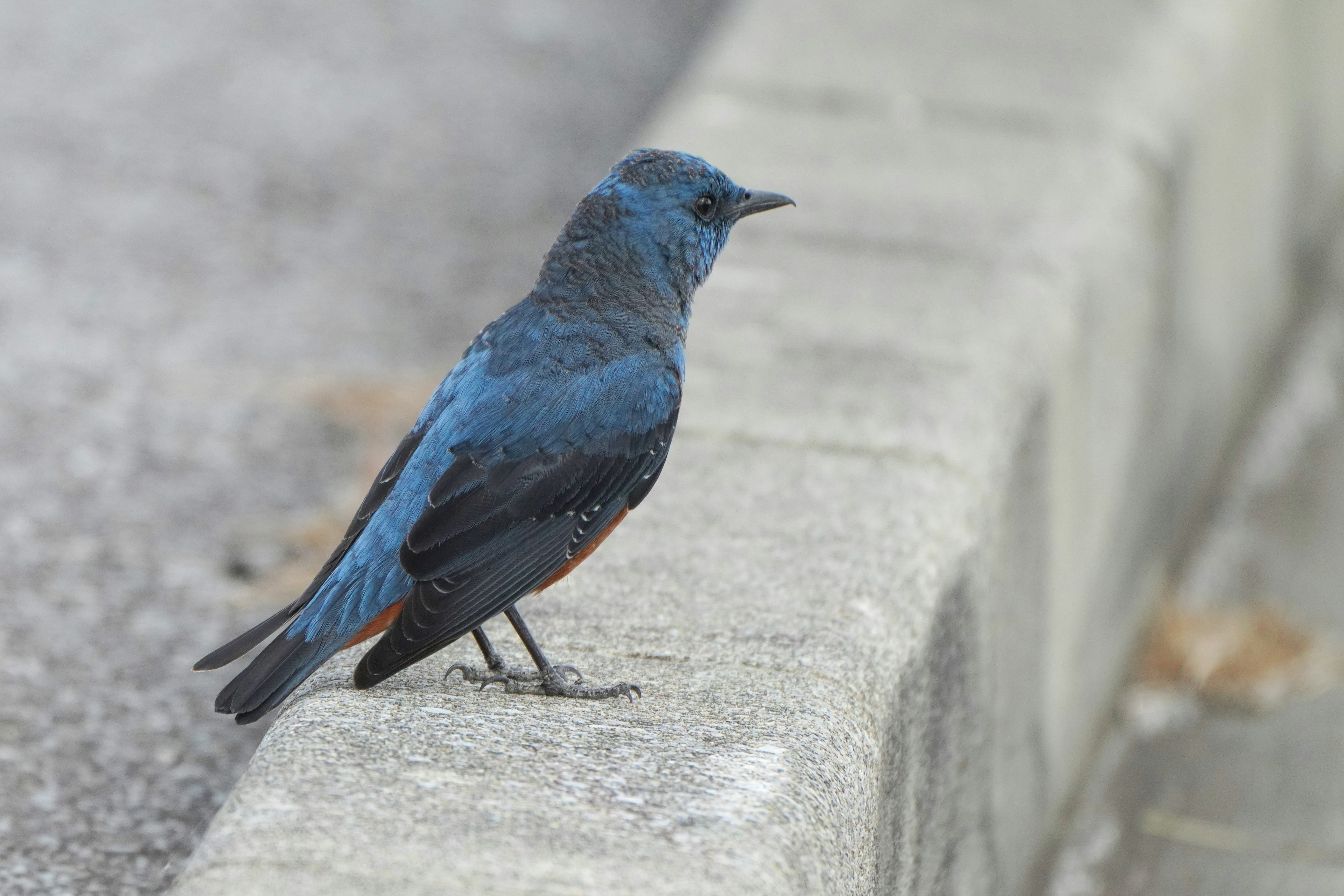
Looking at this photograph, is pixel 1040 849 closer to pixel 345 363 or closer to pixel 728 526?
pixel 728 526

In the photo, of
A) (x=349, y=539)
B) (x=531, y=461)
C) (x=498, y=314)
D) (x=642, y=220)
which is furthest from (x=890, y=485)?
(x=498, y=314)

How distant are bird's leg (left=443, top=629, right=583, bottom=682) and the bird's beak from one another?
0.93 m

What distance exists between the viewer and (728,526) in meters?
2.93

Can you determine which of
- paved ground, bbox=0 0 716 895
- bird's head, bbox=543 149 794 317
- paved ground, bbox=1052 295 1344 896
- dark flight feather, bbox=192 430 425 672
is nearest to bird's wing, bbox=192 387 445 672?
dark flight feather, bbox=192 430 425 672

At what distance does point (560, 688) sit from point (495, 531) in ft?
0.87

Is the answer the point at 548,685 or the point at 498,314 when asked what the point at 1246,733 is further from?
the point at 498,314

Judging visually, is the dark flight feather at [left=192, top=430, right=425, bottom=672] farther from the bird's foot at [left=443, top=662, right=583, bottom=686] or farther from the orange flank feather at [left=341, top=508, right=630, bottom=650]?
the bird's foot at [left=443, top=662, right=583, bottom=686]

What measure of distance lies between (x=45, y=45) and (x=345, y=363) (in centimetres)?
266

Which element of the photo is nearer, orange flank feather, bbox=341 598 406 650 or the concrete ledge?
the concrete ledge

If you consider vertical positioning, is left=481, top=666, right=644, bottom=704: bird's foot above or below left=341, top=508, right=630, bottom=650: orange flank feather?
below

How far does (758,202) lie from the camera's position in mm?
2906

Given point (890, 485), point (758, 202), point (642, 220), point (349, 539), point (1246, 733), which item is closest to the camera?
point (349, 539)

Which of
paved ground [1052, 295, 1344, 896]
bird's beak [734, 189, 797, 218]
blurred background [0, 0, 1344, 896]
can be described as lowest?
paved ground [1052, 295, 1344, 896]

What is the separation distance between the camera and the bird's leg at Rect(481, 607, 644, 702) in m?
2.36
